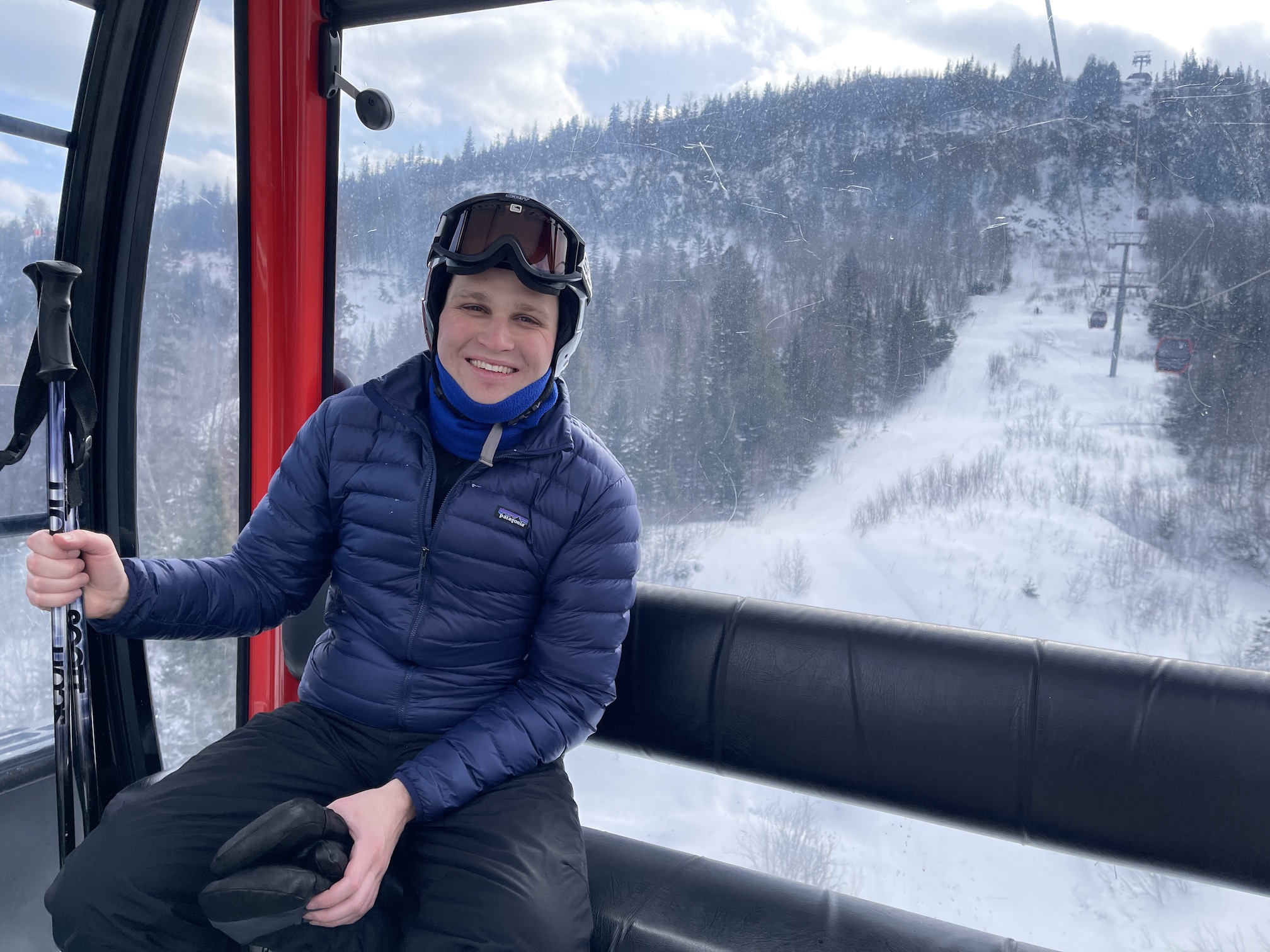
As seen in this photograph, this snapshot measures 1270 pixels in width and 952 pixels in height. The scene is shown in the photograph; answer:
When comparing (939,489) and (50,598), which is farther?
(939,489)

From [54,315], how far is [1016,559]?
1755 mm

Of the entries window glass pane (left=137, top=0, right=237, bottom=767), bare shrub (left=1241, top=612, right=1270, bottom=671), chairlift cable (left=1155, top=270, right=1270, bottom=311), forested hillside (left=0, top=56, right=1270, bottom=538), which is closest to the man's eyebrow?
forested hillside (left=0, top=56, right=1270, bottom=538)

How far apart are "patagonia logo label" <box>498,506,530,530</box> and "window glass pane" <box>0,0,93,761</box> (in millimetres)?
1118

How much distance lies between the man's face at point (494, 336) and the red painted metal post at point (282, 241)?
89 centimetres

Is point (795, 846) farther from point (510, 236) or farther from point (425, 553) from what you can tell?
point (510, 236)

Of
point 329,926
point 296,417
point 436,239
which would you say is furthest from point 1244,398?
point 296,417

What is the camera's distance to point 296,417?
2191 mm

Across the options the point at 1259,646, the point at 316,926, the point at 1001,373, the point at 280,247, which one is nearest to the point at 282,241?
the point at 280,247

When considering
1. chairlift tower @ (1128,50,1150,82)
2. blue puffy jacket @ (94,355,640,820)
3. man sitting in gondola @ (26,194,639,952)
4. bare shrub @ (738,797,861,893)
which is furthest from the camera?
bare shrub @ (738,797,861,893)

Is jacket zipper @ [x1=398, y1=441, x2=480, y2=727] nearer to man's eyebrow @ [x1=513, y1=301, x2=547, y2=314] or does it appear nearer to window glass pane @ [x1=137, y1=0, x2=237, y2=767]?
man's eyebrow @ [x1=513, y1=301, x2=547, y2=314]

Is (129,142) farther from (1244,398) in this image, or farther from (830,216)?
(1244,398)

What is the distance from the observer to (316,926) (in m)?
1.19

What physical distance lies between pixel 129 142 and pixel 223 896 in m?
1.58

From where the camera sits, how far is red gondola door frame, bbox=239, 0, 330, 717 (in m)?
2.03
